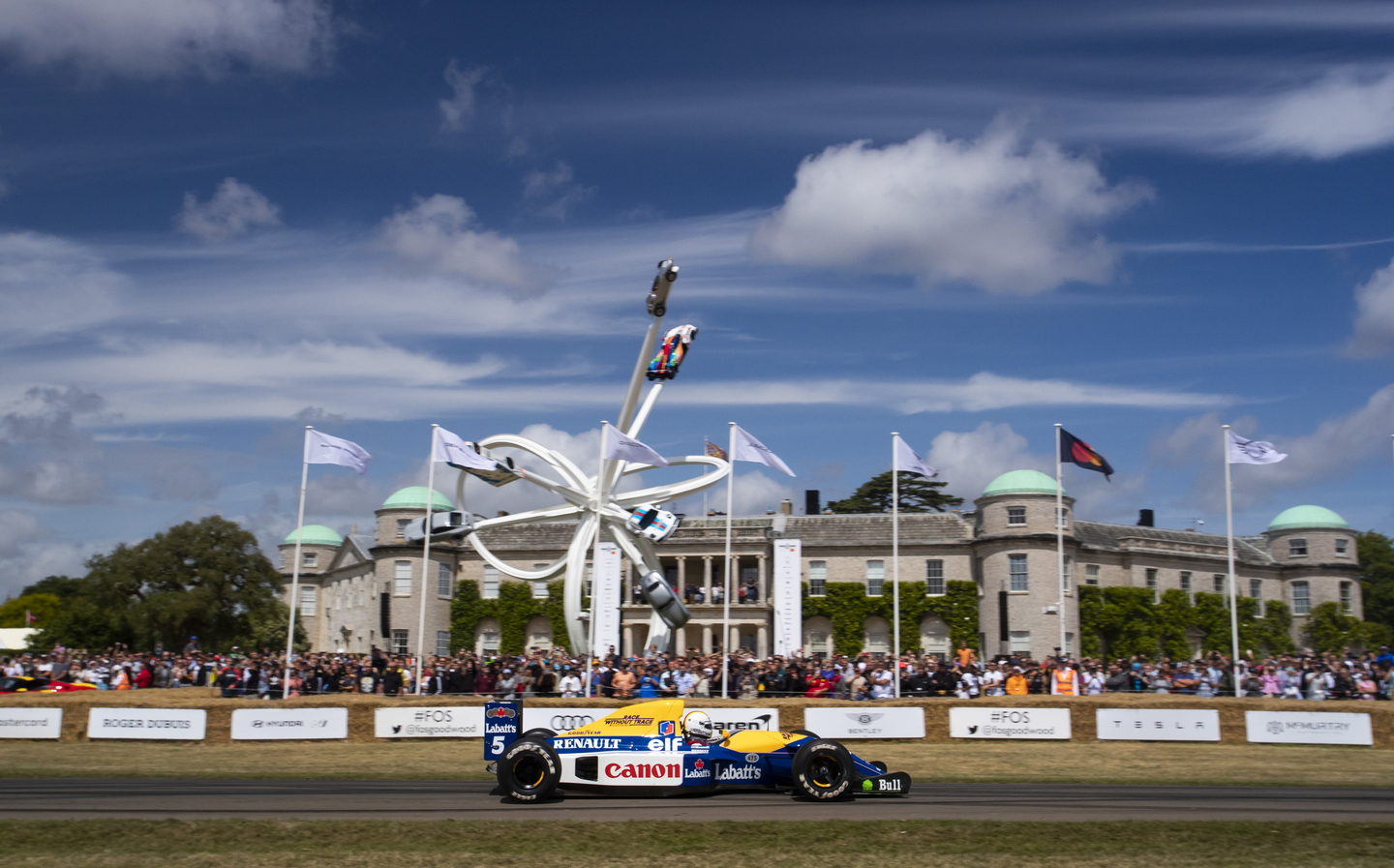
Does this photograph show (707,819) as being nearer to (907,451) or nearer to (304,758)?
(304,758)

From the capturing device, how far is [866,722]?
1193 inches

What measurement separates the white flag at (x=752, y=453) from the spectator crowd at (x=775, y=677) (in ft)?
19.9

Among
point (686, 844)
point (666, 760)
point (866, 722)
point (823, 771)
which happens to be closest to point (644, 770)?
point (666, 760)

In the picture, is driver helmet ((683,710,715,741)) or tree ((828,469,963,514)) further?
tree ((828,469,963,514))

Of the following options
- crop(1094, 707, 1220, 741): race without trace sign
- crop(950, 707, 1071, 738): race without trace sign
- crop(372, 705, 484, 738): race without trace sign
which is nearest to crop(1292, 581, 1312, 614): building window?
→ crop(1094, 707, 1220, 741): race without trace sign

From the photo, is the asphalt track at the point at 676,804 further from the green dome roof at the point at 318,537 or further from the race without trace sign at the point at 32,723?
the green dome roof at the point at 318,537

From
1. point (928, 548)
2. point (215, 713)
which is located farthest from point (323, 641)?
point (215, 713)

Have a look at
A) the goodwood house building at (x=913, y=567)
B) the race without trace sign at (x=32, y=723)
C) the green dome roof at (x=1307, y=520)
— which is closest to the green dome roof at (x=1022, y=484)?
the goodwood house building at (x=913, y=567)

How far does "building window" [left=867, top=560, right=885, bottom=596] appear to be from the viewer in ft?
245

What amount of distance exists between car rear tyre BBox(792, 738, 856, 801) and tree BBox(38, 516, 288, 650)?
6368 cm

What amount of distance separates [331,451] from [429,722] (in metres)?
11.3

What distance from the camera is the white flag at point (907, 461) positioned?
125 feet

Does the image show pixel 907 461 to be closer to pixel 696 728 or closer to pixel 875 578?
pixel 696 728

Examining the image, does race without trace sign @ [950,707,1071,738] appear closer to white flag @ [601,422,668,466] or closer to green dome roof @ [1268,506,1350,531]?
white flag @ [601,422,668,466]
